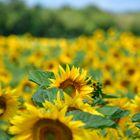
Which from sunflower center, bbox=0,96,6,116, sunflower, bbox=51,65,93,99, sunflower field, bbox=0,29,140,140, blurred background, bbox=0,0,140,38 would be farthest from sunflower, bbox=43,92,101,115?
blurred background, bbox=0,0,140,38

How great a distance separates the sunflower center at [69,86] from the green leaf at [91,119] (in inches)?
14.1

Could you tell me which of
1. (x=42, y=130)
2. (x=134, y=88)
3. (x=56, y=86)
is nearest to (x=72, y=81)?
(x=56, y=86)

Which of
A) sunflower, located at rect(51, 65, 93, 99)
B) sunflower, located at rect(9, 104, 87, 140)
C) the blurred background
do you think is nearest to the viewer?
sunflower, located at rect(9, 104, 87, 140)

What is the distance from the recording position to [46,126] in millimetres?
1604

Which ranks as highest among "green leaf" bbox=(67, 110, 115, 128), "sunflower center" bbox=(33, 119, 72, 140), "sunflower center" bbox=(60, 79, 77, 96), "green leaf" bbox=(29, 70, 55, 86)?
"green leaf" bbox=(29, 70, 55, 86)

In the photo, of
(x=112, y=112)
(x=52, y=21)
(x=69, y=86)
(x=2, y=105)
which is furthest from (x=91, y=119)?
(x=52, y=21)

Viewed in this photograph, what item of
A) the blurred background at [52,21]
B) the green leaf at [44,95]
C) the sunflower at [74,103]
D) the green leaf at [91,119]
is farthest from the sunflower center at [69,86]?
the blurred background at [52,21]

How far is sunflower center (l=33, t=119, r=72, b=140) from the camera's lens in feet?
5.18

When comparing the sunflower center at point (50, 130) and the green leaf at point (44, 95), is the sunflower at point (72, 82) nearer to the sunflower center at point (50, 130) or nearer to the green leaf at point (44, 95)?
the green leaf at point (44, 95)

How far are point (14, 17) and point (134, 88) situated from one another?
1551 inches

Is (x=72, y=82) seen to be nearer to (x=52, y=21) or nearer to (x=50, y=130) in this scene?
(x=50, y=130)

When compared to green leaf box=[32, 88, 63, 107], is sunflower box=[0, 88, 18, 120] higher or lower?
lower

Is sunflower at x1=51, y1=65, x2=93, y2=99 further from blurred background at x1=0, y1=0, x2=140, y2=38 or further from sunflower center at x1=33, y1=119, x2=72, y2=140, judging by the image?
blurred background at x1=0, y1=0, x2=140, y2=38

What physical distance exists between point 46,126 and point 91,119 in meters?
0.12
